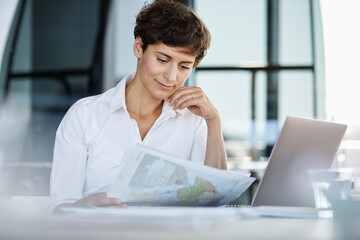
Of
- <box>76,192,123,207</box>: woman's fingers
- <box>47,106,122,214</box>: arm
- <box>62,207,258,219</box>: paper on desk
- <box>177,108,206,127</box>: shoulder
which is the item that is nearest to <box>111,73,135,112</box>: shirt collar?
<box>47,106,122,214</box>: arm

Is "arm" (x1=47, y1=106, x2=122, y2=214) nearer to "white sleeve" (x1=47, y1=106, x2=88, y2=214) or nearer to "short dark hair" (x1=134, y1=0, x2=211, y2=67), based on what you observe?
"white sleeve" (x1=47, y1=106, x2=88, y2=214)

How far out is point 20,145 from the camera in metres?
4.37

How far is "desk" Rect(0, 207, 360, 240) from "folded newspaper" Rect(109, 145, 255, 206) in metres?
0.32

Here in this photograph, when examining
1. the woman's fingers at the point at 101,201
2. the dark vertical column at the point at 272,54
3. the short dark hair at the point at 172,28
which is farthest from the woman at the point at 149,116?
the dark vertical column at the point at 272,54

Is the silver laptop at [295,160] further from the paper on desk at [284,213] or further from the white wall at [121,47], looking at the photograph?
the white wall at [121,47]

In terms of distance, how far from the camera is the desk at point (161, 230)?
43cm

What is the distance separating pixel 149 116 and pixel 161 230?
1.12 metres

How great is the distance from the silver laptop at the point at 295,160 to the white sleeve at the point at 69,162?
56 centimetres

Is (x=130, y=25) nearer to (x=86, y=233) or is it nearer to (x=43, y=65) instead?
(x=43, y=65)

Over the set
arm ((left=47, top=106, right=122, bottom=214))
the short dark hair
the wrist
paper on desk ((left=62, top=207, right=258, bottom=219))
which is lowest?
arm ((left=47, top=106, right=122, bottom=214))

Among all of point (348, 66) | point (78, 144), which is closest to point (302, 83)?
point (348, 66)

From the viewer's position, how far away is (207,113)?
4.83 feet

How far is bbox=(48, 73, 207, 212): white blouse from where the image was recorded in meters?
1.30

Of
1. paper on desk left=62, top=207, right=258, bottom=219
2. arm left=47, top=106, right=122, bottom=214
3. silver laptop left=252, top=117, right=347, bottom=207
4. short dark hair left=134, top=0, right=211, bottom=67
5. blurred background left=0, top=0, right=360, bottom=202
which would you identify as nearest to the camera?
paper on desk left=62, top=207, right=258, bottom=219
